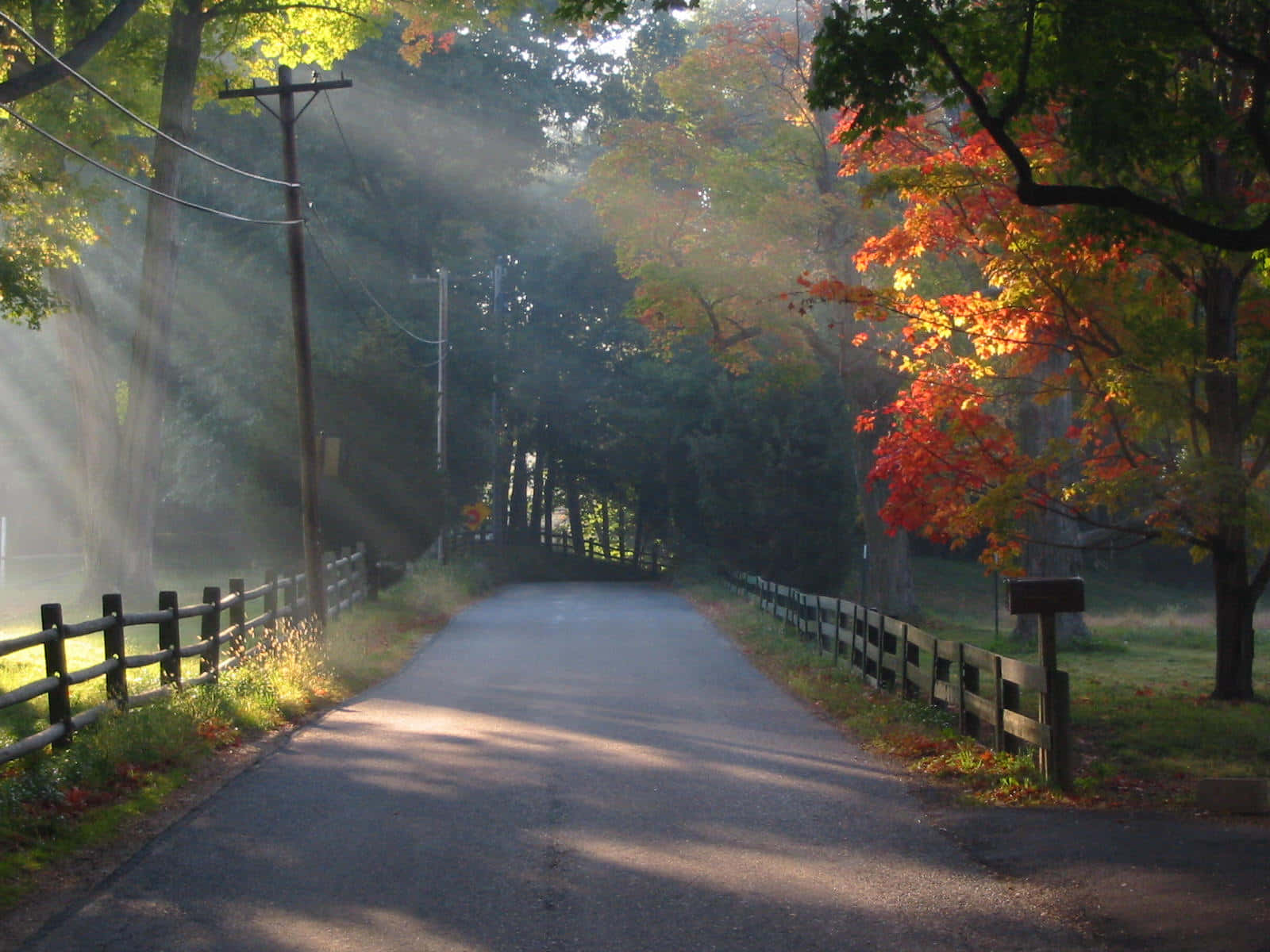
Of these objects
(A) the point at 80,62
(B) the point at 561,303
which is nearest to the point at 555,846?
(A) the point at 80,62

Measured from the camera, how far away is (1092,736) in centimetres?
1259

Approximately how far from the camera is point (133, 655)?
14.5m

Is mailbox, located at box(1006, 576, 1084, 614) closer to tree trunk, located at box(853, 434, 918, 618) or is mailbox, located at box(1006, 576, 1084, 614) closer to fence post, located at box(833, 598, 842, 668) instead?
fence post, located at box(833, 598, 842, 668)

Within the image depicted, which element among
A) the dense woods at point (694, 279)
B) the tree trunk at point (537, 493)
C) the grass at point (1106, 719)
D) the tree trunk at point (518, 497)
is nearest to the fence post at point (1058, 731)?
the grass at point (1106, 719)

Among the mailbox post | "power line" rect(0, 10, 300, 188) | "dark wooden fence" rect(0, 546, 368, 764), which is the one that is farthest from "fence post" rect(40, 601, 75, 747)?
the mailbox post

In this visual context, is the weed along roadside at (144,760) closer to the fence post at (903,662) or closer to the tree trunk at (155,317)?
the fence post at (903,662)

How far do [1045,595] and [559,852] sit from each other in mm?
4134

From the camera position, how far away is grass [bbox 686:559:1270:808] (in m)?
10.1

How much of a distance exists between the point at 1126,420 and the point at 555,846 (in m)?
10.3

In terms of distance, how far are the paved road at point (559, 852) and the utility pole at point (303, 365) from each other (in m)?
5.94

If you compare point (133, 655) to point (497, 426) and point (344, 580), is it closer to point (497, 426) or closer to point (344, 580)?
point (344, 580)

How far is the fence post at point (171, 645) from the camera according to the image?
42.9 feet

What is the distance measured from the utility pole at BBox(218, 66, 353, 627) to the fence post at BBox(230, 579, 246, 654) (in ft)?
9.73

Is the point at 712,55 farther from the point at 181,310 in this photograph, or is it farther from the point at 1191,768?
the point at 181,310
